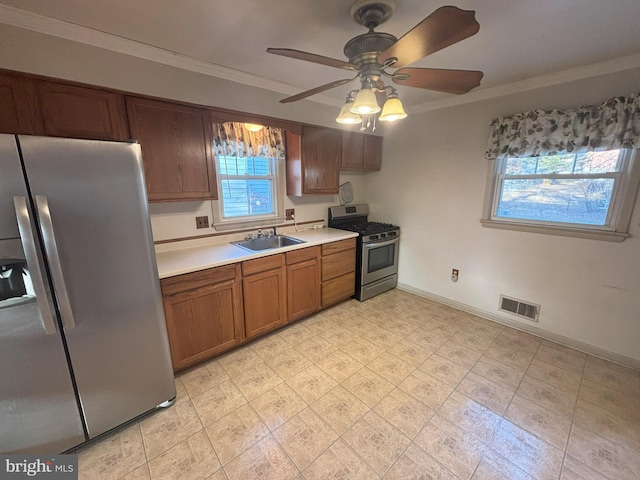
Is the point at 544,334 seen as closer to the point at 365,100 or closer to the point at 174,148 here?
the point at 365,100

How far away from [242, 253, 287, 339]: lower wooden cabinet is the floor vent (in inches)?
94.3

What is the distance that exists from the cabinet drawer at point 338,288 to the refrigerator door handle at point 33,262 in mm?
2221

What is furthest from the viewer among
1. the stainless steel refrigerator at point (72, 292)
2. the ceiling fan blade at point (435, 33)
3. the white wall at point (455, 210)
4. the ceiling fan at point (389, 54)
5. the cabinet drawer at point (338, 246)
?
the cabinet drawer at point (338, 246)

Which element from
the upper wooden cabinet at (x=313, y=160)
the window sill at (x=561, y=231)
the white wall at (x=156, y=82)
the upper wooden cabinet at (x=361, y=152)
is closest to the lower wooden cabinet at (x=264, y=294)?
the white wall at (x=156, y=82)

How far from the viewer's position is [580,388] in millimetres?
1979

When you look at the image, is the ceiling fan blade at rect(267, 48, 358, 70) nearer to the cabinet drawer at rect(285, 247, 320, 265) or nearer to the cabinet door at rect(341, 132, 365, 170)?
the cabinet drawer at rect(285, 247, 320, 265)

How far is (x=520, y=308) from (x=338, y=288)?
195 centimetres

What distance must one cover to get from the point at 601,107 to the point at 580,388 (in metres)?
2.21

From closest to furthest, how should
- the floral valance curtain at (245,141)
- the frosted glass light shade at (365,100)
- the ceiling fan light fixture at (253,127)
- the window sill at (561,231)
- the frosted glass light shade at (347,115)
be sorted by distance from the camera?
1. the frosted glass light shade at (365,100)
2. the frosted glass light shade at (347,115)
3. the window sill at (561,231)
4. the floral valance curtain at (245,141)
5. the ceiling fan light fixture at (253,127)

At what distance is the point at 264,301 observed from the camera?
2.51 m

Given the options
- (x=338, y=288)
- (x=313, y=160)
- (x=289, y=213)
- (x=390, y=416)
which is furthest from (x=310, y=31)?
(x=390, y=416)

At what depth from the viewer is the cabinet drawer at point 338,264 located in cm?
299

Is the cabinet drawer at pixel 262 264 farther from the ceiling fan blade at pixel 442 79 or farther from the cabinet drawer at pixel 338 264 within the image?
the ceiling fan blade at pixel 442 79

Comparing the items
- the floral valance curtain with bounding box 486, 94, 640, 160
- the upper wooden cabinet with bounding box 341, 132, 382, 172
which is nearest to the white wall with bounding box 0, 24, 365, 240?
the upper wooden cabinet with bounding box 341, 132, 382, 172
